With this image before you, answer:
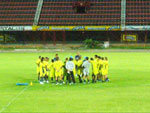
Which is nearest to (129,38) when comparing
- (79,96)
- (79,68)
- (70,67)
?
(79,68)

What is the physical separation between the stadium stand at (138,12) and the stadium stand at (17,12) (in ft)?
57.2

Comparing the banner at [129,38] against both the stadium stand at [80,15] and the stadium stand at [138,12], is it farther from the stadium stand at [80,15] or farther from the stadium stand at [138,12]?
the stadium stand at [80,15]

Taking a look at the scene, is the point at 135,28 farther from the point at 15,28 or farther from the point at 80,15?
the point at 15,28

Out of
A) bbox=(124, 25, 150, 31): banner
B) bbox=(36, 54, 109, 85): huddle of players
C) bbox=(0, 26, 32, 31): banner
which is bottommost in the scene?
bbox=(36, 54, 109, 85): huddle of players

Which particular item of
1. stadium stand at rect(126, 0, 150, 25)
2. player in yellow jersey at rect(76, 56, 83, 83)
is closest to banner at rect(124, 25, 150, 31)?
stadium stand at rect(126, 0, 150, 25)

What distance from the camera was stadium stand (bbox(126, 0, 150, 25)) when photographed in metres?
65.1

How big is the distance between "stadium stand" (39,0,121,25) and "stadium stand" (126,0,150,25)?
178 cm

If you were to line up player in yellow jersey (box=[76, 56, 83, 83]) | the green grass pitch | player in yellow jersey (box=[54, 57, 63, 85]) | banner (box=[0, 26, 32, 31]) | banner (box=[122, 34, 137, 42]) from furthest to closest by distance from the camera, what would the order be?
banner (box=[0, 26, 32, 31])
banner (box=[122, 34, 137, 42])
player in yellow jersey (box=[76, 56, 83, 83])
player in yellow jersey (box=[54, 57, 63, 85])
the green grass pitch

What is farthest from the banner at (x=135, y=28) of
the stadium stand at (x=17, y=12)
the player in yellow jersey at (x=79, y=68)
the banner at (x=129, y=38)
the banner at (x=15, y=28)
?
the player in yellow jersey at (x=79, y=68)

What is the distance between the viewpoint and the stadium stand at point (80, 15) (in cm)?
6638

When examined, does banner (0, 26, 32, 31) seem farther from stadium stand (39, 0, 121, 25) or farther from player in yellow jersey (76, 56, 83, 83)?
player in yellow jersey (76, 56, 83, 83)

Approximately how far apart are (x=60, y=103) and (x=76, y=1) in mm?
55331

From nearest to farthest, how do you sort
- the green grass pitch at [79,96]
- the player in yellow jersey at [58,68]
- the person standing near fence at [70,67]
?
1. the green grass pitch at [79,96]
2. the person standing near fence at [70,67]
3. the player in yellow jersey at [58,68]

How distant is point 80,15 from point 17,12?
1206 cm
